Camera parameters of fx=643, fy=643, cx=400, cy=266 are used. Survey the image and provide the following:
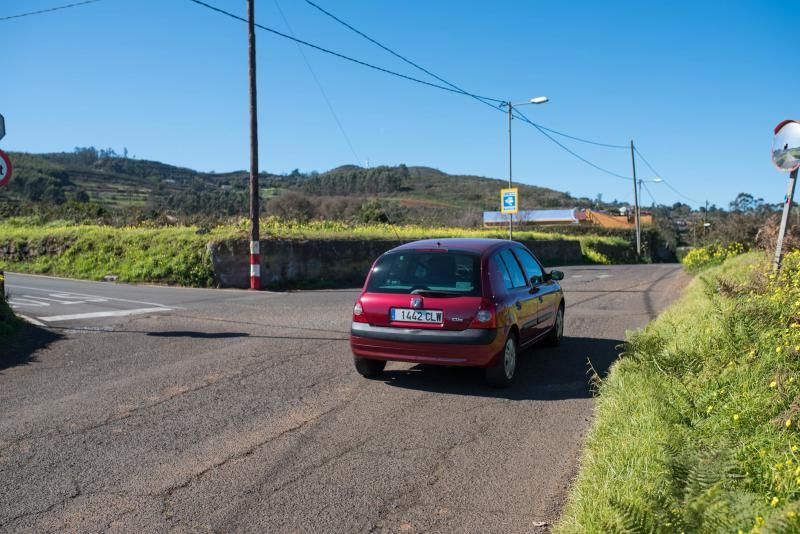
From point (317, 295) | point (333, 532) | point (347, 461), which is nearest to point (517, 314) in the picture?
point (347, 461)

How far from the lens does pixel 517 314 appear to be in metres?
6.89

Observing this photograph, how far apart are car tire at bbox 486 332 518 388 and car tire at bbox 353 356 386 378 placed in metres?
1.24

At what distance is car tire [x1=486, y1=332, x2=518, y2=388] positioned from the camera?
20.9 ft

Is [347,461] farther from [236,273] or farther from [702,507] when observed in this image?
[236,273]

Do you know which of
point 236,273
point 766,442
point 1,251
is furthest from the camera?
point 1,251

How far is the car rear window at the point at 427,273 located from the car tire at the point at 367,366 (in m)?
0.76

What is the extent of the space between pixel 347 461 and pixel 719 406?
2.64m

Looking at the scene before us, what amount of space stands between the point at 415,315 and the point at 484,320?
2.27 ft

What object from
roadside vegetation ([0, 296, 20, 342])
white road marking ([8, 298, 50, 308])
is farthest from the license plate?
white road marking ([8, 298, 50, 308])

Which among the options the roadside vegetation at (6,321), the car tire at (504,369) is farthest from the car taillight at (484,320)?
the roadside vegetation at (6,321)

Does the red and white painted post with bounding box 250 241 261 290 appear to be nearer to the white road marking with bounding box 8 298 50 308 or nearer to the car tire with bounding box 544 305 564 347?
the white road marking with bounding box 8 298 50 308

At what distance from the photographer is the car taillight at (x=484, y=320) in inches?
246

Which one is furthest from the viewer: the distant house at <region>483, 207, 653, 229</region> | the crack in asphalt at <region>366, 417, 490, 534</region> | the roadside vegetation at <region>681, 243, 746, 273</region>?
the distant house at <region>483, 207, 653, 229</region>

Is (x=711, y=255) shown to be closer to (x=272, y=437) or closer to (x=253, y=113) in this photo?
(x=253, y=113)
